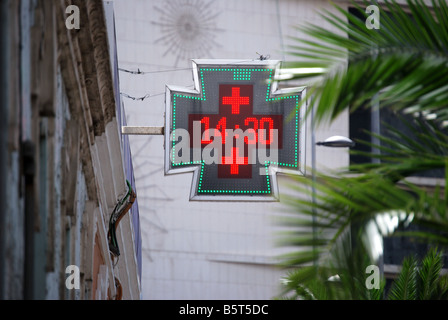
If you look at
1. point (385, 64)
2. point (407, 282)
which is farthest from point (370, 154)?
point (407, 282)

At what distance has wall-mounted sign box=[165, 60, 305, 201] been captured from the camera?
1515cm

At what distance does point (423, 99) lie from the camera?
764cm

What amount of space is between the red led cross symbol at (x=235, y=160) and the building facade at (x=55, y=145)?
173 centimetres

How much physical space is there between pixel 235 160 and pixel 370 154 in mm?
7652

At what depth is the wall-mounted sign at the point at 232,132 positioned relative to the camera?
15148mm

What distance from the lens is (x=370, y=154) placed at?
25.7 ft

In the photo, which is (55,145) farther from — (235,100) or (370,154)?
(235,100)

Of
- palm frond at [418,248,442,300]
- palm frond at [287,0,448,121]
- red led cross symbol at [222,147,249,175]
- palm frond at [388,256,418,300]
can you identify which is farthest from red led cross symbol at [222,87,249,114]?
palm frond at [287,0,448,121]

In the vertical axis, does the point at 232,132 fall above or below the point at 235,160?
above

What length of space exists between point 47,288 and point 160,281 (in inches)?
1516

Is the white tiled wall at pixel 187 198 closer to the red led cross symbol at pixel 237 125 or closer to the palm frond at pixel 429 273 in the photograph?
the red led cross symbol at pixel 237 125

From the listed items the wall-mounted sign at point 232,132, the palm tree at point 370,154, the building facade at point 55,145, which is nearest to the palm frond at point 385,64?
the palm tree at point 370,154

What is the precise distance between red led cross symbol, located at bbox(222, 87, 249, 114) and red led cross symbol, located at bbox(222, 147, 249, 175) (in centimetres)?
61
